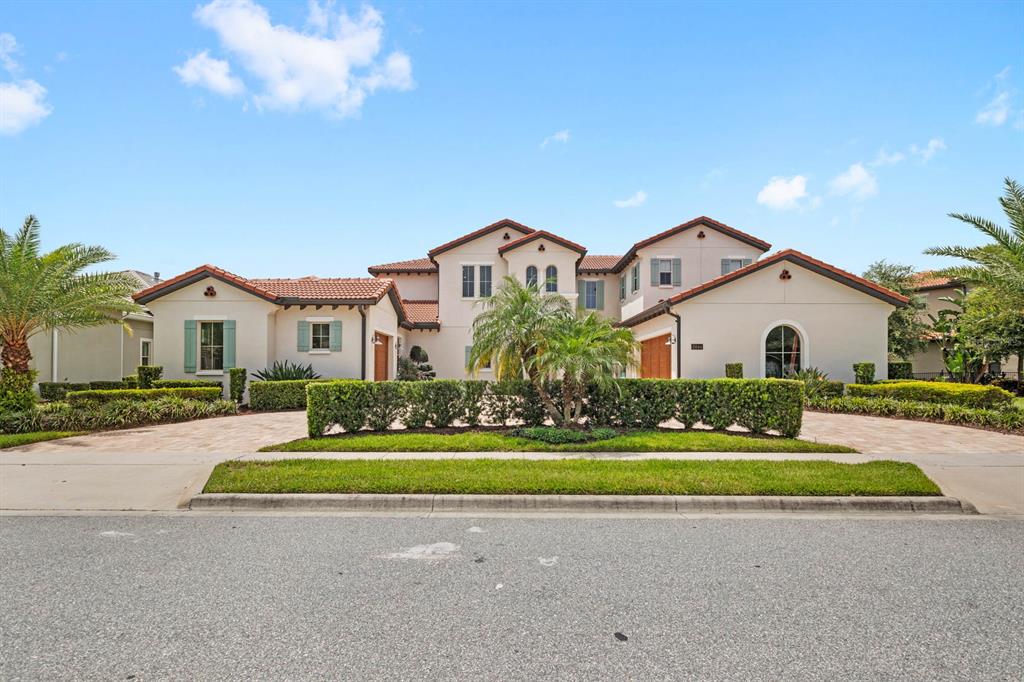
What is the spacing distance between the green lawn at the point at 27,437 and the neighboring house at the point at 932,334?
3281 cm

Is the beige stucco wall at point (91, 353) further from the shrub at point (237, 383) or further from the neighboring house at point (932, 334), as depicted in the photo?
the neighboring house at point (932, 334)

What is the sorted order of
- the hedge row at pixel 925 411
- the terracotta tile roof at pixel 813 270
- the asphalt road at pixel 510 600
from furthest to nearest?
1. the terracotta tile roof at pixel 813 270
2. the hedge row at pixel 925 411
3. the asphalt road at pixel 510 600

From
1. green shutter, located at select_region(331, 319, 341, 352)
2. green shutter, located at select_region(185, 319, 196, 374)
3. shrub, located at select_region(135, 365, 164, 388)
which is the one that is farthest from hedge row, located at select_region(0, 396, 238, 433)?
green shutter, located at select_region(331, 319, 341, 352)

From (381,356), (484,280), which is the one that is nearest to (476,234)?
(484,280)

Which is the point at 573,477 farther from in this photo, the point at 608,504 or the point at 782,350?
the point at 782,350

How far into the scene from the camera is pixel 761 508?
6.80 metres

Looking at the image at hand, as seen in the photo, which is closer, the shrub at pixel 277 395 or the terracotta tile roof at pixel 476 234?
the shrub at pixel 277 395

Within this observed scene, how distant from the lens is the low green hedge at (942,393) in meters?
14.9

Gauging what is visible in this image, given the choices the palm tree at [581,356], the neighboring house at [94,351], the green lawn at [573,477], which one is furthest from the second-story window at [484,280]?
the green lawn at [573,477]

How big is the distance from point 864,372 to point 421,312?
19.1m

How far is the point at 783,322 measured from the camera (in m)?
19.2

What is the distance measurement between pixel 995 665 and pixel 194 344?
69.0 feet

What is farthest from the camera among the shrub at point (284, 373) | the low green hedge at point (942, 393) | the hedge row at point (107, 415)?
the shrub at point (284, 373)

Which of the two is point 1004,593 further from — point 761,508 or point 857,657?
point 761,508
